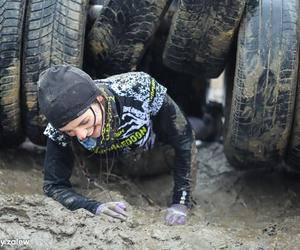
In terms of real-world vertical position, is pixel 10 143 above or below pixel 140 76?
below

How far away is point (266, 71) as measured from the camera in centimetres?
301

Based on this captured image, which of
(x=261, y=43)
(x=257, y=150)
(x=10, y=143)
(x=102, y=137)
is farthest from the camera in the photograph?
(x=10, y=143)

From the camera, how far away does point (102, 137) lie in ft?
9.25

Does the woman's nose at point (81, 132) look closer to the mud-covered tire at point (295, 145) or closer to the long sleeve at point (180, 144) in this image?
the long sleeve at point (180, 144)

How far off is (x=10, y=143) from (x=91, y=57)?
68cm

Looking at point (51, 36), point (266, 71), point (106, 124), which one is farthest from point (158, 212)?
point (51, 36)

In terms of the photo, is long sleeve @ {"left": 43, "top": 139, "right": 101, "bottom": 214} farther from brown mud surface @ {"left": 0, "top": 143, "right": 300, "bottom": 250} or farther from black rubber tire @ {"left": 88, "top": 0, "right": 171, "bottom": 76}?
black rubber tire @ {"left": 88, "top": 0, "right": 171, "bottom": 76}

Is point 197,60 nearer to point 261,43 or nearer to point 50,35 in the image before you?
point 261,43

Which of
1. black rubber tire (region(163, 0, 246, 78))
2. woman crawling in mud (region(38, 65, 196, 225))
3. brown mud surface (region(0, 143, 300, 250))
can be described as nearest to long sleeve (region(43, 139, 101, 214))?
woman crawling in mud (region(38, 65, 196, 225))

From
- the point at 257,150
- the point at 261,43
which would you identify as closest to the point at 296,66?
the point at 261,43

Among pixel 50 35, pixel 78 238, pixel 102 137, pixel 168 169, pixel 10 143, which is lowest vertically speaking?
→ pixel 168 169

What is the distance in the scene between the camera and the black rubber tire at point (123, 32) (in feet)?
10.4

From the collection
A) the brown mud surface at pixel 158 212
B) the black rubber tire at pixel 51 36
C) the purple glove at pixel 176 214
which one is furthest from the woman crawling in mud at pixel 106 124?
the black rubber tire at pixel 51 36

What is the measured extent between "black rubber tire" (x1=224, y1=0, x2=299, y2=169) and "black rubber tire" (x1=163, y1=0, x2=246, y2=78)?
0.30ft
